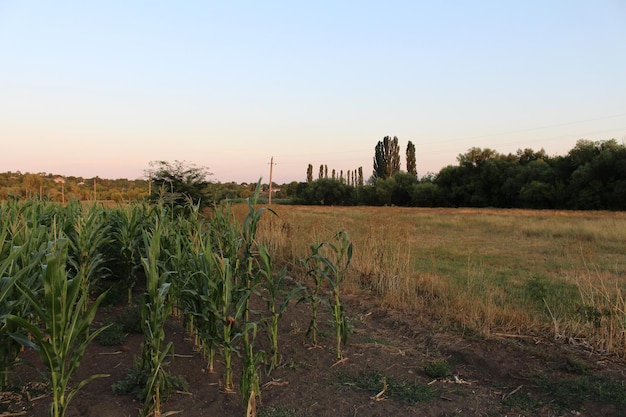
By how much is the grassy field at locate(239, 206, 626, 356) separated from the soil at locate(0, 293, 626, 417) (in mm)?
337

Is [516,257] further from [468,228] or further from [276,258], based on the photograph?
[468,228]

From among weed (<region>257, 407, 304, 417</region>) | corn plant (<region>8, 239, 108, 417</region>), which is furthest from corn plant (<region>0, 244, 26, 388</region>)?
weed (<region>257, 407, 304, 417</region>)

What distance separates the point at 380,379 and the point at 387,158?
7606cm

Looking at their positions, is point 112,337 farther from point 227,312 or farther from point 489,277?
point 489,277

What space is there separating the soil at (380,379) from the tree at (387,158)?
7327cm

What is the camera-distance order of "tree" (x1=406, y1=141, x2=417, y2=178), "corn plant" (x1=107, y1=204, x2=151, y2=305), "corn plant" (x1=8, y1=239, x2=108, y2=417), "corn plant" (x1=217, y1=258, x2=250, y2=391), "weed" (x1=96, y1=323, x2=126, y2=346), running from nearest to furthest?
"corn plant" (x1=8, y1=239, x2=108, y2=417) → "corn plant" (x1=217, y1=258, x2=250, y2=391) → "weed" (x1=96, y1=323, x2=126, y2=346) → "corn plant" (x1=107, y1=204, x2=151, y2=305) → "tree" (x1=406, y1=141, x2=417, y2=178)

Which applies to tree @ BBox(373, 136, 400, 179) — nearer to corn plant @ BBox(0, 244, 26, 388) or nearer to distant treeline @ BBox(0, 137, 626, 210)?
distant treeline @ BBox(0, 137, 626, 210)

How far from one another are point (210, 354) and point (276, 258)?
6292 mm

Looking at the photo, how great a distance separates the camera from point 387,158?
77.7m

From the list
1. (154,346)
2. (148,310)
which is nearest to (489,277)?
(148,310)

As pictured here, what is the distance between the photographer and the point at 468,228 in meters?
23.4

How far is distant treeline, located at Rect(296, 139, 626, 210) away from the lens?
1705 inches

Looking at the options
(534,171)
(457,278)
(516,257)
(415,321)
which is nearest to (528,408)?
(415,321)

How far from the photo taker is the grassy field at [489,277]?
16.0ft
